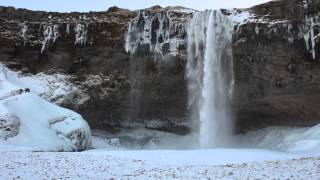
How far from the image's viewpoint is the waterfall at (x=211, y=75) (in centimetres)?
3200

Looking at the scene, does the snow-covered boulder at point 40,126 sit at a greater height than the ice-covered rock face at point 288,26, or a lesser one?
lesser

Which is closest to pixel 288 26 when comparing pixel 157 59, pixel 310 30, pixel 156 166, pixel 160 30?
pixel 310 30

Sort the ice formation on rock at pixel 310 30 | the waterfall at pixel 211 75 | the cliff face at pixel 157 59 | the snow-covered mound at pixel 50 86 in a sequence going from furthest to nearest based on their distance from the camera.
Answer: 1. the snow-covered mound at pixel 50 86
2. the waterfall at pixel 211 75
3. the cliff face at pixel 157 59
4. the ice formation on rock at pixel 310 30

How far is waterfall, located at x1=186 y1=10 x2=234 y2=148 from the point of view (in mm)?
32000

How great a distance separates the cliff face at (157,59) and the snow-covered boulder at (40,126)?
6531 mm

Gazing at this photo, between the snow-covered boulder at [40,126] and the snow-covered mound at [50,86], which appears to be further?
the snow-covered mound at [50,86]

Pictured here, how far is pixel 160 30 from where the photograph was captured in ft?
107

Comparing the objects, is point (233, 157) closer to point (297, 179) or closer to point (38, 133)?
point (297, 179)

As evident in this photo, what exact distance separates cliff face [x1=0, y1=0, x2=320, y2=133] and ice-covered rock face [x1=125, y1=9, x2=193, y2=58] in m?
0.07

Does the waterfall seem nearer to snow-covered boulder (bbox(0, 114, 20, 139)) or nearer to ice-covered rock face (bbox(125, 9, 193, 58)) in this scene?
ice-covered rock face (bbox(125, 9, 193, 58))

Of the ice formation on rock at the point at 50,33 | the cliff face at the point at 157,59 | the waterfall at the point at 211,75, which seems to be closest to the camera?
the cliff face at the point at 157,59

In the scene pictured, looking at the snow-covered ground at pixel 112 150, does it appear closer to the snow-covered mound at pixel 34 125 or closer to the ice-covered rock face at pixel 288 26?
the snow-covered mound at pixel 34 125

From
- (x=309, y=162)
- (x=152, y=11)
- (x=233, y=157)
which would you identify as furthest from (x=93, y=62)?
(x=309, y=162)

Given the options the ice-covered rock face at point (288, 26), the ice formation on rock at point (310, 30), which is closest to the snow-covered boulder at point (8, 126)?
the ice-covered rock face at point (288, 26)
